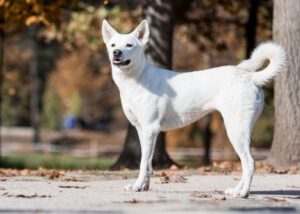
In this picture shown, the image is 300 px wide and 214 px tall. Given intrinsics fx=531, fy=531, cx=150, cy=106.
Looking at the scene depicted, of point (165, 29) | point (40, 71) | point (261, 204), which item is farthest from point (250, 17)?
point (40, 71)

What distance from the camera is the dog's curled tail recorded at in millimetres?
6848

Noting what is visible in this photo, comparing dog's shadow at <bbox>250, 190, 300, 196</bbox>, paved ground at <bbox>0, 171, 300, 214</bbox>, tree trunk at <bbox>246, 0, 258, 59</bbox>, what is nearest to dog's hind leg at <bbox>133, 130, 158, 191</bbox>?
paved ground at <bbox>0, 171, 300, 214</bbox>

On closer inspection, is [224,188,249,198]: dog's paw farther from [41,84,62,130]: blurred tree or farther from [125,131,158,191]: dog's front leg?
[41,84,62,130]: blurred tree

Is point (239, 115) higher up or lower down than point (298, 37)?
lower down

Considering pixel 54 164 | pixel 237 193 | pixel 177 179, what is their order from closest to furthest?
pixel 237 193
pixel 177 179
pixel 54 164

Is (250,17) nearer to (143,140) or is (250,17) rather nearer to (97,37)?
(97,37)

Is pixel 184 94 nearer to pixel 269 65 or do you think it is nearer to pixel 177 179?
pixel 269 65

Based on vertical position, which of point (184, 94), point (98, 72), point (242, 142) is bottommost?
point (242, 142)

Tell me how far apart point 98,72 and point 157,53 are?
121 feet

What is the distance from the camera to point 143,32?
23.2 feet

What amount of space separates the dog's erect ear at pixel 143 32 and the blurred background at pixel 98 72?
434 cm

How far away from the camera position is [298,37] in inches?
396

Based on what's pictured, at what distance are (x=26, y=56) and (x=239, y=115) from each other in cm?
4329

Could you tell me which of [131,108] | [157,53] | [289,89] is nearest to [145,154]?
[131,108]
